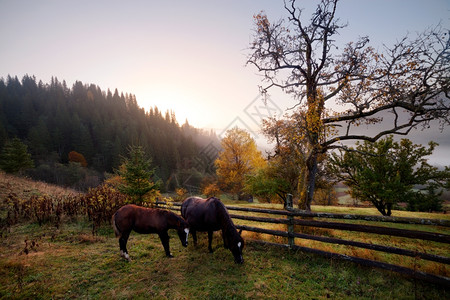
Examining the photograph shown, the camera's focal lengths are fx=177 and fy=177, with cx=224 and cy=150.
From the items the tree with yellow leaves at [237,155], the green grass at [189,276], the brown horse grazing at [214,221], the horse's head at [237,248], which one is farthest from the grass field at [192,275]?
the tree with yellow leaves at [237,155]

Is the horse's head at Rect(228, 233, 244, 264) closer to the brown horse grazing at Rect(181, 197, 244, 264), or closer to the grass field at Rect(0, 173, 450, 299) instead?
the brown horse grazing at Rect(181, 197, 244, 264)

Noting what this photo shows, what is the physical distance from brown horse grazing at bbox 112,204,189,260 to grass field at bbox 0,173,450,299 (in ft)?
1.98

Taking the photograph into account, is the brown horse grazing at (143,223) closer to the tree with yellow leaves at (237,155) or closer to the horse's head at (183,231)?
the horse's head at (183,231)

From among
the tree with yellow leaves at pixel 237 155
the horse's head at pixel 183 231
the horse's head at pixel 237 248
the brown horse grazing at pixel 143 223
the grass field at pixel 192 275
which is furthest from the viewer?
the tree with yellow leaves at pixel 237 155

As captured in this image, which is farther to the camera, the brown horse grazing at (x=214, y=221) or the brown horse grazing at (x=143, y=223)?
the brown horse grazing at (x=143, y=223)

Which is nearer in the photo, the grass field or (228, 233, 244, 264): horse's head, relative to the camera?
the grass field

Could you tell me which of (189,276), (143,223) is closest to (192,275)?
(189,276)

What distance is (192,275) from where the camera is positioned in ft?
16.9

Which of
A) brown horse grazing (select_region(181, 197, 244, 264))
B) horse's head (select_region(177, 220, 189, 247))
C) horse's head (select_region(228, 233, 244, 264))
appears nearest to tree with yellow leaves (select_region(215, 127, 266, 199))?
brown horse grazing (select_region(181, 197, 244, 264))

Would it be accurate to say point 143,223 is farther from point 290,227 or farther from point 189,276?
point 290,227

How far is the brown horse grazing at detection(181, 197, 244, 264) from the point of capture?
18.6 feet

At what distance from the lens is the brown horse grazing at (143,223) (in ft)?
20.1

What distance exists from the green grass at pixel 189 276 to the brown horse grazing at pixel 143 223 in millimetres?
602

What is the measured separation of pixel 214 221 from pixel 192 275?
66.7 inches
